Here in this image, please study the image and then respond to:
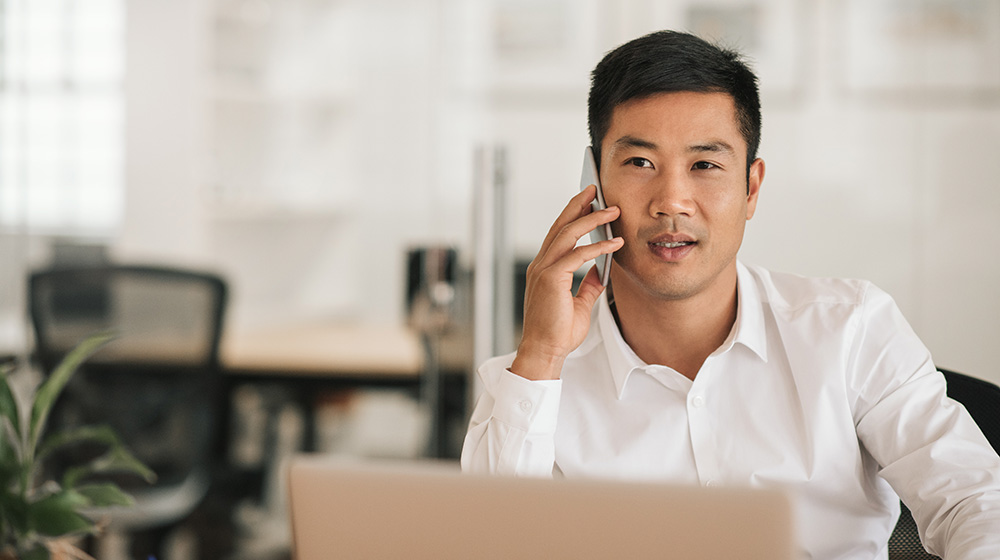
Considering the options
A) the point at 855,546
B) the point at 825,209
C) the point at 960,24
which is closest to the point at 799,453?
the point at 855,546

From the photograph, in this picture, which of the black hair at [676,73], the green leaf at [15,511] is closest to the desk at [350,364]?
the black hair at [676,73]

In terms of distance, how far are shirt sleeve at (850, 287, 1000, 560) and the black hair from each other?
298mm

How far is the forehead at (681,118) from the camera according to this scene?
3.76 ft

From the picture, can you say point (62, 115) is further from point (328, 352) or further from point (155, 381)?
point (328, 352)

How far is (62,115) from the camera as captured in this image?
304cm

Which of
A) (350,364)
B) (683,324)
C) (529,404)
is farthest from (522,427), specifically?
(350,364)

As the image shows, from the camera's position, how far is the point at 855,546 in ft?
3.67

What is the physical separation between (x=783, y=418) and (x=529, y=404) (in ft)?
1.08

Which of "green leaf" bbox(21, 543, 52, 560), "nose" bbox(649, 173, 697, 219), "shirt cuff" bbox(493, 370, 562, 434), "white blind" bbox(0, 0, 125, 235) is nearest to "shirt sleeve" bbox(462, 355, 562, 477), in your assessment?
"shirt cuff" bbox(493, 370, 562, 434)

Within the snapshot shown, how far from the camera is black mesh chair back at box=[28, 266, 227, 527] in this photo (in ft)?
8.02

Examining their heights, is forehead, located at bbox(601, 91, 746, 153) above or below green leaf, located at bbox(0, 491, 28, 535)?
above

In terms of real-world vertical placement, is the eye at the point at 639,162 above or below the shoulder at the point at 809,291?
above

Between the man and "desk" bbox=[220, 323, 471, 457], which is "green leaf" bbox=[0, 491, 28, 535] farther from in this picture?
"desk" bbox=[220, 323, 471, 457]

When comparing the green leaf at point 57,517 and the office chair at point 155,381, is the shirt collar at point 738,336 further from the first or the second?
the office chair at point 155,381
